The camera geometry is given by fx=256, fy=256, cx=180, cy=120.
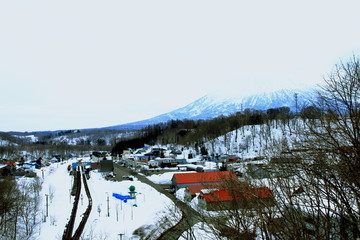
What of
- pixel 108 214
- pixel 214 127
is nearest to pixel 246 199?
pixel 108 214

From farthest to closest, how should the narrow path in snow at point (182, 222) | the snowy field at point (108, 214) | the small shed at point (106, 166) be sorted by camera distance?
the small shed at point (106, 166), the snowy field at point (108, 214), the narrow path in snow at point (182, 222)

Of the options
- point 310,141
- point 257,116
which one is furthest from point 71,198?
point 257,116

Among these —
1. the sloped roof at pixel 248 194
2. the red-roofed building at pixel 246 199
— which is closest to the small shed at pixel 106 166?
Answer: the red-roofed building at pixel 246 199

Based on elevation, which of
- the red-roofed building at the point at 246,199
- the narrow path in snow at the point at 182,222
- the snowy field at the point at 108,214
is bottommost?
the snowy field at the point at 108,214

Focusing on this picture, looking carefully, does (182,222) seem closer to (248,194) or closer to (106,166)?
(248,194)

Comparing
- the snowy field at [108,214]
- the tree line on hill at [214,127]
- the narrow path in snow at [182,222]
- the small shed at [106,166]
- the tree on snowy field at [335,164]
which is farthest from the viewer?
the tree line on hill at [214,127]

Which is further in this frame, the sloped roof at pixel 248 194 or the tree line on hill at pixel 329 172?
the sloped roof at pixel 248 194

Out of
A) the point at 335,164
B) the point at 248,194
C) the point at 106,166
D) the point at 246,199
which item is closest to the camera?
the point at 335,164

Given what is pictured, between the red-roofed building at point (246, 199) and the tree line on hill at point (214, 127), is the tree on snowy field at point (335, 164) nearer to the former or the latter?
the red-roofed building at point (246, 199)

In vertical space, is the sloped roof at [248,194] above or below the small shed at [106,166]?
above

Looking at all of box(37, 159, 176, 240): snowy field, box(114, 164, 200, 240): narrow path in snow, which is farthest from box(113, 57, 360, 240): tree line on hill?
box(37, 159, 176, 240): snowy field

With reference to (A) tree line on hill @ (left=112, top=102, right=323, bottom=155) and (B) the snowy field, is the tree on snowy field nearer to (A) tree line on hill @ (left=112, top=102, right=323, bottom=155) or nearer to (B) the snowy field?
(B) the snowy field

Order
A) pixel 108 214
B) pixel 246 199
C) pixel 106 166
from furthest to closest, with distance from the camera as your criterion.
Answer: pixel 106 166
pixel 108 214
pixel 246 199

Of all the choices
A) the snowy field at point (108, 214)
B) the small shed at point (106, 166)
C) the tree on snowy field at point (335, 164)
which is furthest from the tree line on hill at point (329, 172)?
the small shed at point (106, 166)
